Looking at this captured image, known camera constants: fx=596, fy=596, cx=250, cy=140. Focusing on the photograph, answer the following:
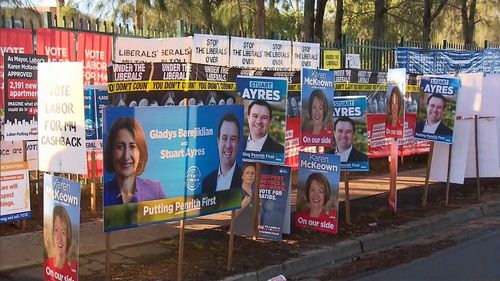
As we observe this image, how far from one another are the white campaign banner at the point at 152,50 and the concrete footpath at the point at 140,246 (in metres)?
2.50

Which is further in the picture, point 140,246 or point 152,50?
point 152,50

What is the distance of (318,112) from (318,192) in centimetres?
104

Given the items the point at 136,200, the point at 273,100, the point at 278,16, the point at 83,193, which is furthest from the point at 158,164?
the point at 278,16

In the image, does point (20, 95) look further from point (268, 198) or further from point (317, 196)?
point (317, 196)

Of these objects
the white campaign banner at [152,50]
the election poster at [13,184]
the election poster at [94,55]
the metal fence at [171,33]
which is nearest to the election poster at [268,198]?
the election poster at [13,184]

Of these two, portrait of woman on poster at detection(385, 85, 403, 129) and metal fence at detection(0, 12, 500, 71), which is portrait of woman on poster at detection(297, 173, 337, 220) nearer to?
portrait of woman on poster at detection(385, 85, 403, 129)

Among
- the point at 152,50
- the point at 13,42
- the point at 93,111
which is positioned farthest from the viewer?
the point at 152,50

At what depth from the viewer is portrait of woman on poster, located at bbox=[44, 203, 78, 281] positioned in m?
4.87

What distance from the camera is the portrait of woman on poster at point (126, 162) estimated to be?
198 inches

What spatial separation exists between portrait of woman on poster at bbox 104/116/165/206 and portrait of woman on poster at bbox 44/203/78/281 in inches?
14.5

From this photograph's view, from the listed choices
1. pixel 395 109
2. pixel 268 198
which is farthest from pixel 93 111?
pixel 395 109

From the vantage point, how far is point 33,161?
318 inches

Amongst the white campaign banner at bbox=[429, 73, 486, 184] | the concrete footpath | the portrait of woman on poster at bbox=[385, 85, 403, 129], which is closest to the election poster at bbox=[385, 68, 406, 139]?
the portrait of woman on poster at bbox=[385, 85, 403, 129]

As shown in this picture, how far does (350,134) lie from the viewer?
823cm
